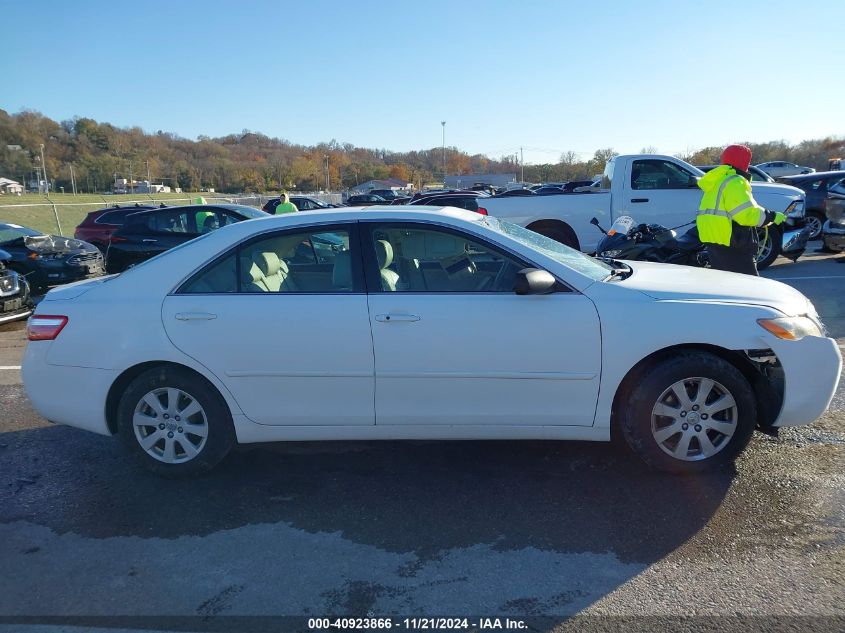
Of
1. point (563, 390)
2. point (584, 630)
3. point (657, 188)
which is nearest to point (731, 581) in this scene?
point (584, 630)

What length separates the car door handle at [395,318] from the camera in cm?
371

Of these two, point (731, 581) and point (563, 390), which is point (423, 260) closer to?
point (563, 390)

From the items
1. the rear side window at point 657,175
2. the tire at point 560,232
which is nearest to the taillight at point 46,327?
the tire at point 560,232

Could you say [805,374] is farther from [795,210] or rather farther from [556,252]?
[795,210]

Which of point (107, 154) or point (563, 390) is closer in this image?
point (563, 390)

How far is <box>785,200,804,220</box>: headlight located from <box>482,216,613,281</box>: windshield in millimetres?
8066

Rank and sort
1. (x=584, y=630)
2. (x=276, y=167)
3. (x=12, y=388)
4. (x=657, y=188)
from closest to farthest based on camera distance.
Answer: (x=584, y=630)
(x=12, y=388)
(x=657, y=188)
(x=276, y=167)

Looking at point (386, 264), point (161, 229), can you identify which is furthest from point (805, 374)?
point (161, 229)

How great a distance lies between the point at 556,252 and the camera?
4172mm

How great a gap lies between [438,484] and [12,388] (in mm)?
4790

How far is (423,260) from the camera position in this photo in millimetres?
4059

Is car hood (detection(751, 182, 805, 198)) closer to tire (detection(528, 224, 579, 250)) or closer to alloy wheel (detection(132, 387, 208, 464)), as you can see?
tire (detection(528, 224, 579, 250))

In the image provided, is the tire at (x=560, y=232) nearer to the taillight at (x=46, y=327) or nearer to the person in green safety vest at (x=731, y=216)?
the person in green safety vest at (x=731, y=216)

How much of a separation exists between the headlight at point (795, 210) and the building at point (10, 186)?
71.5 metres
